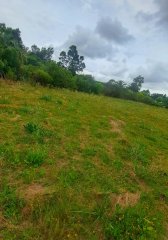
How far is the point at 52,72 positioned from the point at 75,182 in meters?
45.3

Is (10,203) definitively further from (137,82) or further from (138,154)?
(137,82)

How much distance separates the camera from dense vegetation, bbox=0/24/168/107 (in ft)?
155

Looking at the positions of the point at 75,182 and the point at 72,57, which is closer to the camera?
the point at 75,182

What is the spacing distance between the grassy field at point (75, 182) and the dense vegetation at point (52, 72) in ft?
79.5

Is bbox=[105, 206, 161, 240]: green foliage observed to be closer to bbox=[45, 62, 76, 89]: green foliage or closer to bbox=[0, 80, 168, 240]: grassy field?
bbox=[0, 80, 168, 240]: grassy field

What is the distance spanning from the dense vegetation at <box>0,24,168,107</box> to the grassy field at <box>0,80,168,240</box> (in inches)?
954

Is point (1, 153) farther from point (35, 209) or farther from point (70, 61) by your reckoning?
point (70, 61)

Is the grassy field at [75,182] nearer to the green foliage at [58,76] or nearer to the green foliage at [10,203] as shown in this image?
the green foliage at [10,203]

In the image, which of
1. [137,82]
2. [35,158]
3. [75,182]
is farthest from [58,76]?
[137,82]

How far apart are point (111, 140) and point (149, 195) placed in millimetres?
4704

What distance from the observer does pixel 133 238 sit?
23.2 ft

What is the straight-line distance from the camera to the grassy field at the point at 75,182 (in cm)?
708

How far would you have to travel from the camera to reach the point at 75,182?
29.0 ft

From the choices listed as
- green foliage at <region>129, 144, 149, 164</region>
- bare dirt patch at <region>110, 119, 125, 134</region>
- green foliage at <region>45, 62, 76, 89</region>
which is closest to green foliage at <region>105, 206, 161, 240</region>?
green foliage at <region>129, 144, 149, 164</region>
